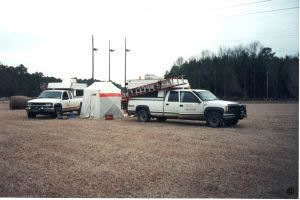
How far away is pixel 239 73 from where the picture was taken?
209ft

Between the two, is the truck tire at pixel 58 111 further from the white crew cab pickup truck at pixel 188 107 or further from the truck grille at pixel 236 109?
the truck grille at pixel 236 109

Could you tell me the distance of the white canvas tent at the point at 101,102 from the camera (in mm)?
20406

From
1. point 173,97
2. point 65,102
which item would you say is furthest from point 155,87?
point 65,102

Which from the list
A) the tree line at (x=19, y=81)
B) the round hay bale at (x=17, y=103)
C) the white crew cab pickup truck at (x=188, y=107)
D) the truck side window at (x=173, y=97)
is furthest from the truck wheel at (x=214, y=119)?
the tree line at (x=19, y=81)

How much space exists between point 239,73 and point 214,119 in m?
51.3

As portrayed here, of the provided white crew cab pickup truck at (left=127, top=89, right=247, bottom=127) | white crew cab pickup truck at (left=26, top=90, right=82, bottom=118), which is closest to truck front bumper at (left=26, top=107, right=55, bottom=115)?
white crew cab pickup truck at (left=26, top=90, right=82, bottom=118)

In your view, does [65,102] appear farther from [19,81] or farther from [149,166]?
[19,81]

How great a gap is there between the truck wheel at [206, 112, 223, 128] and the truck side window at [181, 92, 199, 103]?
3.23 ft

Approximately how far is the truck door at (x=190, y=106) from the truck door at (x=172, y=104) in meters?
0.25

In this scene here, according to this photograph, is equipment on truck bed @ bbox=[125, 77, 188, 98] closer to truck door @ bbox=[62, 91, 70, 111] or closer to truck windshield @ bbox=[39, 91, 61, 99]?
truck door @ bbox=[62, 91, 70, 111]

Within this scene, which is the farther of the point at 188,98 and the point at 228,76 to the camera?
the point at 228,76

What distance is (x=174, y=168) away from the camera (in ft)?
23.0

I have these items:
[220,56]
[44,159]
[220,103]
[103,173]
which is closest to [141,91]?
[220,103]

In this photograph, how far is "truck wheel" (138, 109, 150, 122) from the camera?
17550 mm
